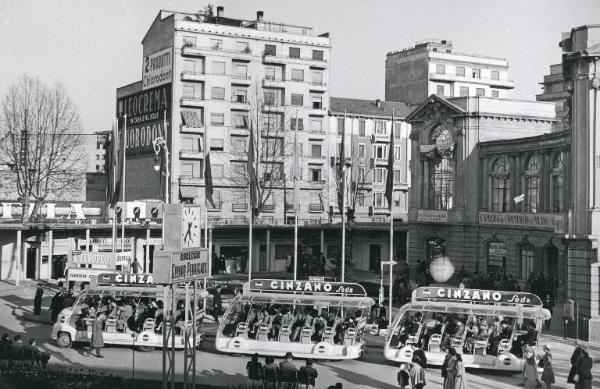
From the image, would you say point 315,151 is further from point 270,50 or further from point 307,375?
point 307,375

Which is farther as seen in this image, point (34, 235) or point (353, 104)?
point (353, 104)

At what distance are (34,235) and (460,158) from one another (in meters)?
28.1

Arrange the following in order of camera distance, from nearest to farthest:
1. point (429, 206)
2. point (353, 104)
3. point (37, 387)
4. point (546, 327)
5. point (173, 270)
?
point (173, 270) < point (37, 387) < point (546, 327) < point (429, 206) < point (353, 104)

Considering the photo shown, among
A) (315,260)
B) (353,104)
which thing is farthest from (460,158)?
(353,104)

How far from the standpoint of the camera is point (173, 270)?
18375 millimetres

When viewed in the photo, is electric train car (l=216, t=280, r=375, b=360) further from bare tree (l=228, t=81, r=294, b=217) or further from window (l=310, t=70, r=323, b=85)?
window (l=310, t=70, r=323, b=85)

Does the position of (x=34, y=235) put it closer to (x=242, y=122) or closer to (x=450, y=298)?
(x=242, y=122)

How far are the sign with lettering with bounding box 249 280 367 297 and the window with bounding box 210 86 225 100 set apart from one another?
4512 cm

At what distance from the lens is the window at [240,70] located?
244 feet

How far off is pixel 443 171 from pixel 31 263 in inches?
1106

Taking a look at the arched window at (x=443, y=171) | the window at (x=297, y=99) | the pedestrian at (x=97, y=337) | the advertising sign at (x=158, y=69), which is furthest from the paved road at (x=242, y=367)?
the window at (x=297, y=99)

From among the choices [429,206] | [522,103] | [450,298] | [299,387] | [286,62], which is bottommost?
[299,387]

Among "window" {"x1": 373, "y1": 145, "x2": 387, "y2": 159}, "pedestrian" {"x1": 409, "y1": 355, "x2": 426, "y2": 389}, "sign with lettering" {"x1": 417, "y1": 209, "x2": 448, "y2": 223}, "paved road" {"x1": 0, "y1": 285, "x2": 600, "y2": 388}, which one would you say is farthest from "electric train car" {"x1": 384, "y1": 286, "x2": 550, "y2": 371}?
"window" {"x1": 373, "y1": 145, "x2": 387, "y2": 159}

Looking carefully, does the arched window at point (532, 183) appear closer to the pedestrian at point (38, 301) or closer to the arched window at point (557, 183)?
the arched window at point (557, 183)
